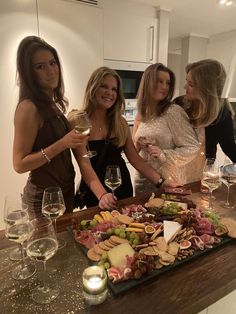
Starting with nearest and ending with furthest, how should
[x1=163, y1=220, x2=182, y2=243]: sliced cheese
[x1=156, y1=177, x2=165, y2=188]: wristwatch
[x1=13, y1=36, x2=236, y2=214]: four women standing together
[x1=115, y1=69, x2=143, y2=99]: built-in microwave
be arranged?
1. [x1=163, y1=220, x2=182, y2=243]: sliced cheese
2. [x1=13, y1=36, x2=236, y2=214]: four women standing together
3. [x1=156, y1=177, x2=165, y2=188]: wristwatch
4. [x1=115, y1=69, x2=143, y2=99]: built-in microwave

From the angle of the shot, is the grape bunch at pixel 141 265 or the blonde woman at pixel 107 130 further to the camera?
the blonde woman at pixel 107 130

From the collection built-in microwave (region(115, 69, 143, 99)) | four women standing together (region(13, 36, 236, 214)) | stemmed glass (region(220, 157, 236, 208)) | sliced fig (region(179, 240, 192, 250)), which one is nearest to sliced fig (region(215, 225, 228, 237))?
sliced fig (region(179, 240, 192, 250))

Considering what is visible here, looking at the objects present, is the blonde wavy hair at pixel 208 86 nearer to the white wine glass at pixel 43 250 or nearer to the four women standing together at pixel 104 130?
the four women standing together at pixel 104 130

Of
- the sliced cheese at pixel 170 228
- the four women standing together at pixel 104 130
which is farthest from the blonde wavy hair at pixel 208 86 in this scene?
the sliced cheese at pixel 170 228

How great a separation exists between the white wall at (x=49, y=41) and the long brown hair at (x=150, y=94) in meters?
0.91

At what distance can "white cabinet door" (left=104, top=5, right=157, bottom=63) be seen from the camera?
96.7 inches

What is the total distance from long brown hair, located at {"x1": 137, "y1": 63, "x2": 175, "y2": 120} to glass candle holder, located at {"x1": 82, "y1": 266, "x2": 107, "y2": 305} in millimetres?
1140

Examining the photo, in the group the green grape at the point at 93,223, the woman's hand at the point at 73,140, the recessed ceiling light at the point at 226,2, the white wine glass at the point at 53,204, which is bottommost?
the green grape at the point at 93,223

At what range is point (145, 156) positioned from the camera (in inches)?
61.9

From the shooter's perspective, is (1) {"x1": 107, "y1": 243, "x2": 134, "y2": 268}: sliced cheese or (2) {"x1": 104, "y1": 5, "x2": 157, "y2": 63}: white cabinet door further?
(2) {"x1": 104, "y1": 5, "x2": 157, "y2": 63}: white cabinet door

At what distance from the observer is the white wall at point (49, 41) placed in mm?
1927

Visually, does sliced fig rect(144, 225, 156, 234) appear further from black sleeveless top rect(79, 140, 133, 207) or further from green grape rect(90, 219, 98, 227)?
black sleeveless top rect(79, 140, 133, 207)

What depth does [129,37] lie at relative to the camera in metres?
2.58

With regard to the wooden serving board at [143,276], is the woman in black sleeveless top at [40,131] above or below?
above
